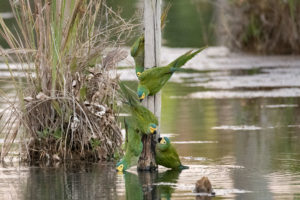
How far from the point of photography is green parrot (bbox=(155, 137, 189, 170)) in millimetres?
8836

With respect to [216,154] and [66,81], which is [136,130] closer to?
[66,81]

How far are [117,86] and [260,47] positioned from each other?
1360 cm

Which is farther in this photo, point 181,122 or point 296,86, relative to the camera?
point 296,86

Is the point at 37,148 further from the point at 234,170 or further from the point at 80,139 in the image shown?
the point at 234,170

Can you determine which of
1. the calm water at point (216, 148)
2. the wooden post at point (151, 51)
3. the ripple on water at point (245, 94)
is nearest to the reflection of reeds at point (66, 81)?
the calm water at point (216, 148)

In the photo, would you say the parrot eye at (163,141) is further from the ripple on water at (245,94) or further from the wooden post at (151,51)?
the ripple on water at (245,94)

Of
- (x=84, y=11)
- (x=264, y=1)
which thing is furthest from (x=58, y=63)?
(x=264, y=1)

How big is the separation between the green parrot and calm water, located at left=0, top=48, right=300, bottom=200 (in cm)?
8

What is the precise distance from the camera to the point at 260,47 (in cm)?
2272

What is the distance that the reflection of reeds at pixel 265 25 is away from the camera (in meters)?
21.5

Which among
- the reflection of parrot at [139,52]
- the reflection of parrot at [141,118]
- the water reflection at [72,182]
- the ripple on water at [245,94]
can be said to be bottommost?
the water reflection at [72,182]

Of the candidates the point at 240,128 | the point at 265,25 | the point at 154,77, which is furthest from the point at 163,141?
the point at 265,25

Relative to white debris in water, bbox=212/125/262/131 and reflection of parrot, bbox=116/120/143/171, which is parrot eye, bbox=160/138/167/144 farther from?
white debris in water, bbox=212/125/262/131

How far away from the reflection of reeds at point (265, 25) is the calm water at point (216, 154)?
12.3 feet
